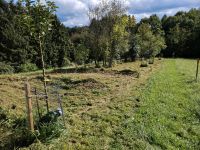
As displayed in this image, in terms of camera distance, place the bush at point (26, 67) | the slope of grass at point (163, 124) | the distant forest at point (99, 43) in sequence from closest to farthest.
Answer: the slope of grass at point (163, 124) → the distant forest at point (99, 43) → the bush at point (26, 67)

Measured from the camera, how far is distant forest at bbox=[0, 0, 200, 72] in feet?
121

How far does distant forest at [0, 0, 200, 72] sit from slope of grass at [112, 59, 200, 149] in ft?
37.2

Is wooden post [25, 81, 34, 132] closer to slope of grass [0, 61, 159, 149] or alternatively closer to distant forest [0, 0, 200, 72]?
slope of grass [0, 61, 159, 149]

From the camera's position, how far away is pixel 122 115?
1133cm

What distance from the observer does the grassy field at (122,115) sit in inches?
353

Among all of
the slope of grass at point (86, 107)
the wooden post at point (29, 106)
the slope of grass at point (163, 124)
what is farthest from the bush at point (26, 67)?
the wooden post at point (29, 106)

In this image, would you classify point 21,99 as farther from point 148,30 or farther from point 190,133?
point 148,30

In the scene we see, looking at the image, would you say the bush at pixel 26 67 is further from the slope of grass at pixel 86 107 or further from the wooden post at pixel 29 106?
the wooden post at pixel 29 106

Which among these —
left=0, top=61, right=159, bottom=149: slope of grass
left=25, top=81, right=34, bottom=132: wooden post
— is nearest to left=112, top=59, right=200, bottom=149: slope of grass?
left=0, top=61, right=159, bottom=149: slope of grass

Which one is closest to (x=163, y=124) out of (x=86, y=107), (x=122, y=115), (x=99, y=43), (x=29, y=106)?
(x=122, y=115)

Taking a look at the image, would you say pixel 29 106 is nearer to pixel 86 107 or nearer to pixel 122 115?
pixel 122 115

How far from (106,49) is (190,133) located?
2875 cm

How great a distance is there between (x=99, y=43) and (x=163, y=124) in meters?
29.1

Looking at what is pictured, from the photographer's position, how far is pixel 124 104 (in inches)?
513
